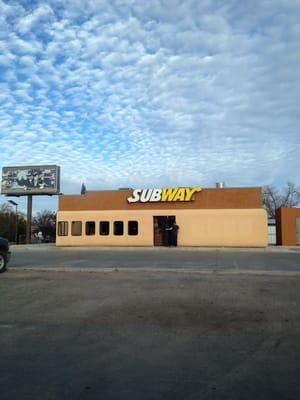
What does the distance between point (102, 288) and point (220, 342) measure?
5.66 m

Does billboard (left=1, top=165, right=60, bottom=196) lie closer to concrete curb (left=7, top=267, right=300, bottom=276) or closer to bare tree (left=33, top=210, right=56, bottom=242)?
bare tree (left=33, top=210, right=56, bottom=242)

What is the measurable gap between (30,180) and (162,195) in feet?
61.6

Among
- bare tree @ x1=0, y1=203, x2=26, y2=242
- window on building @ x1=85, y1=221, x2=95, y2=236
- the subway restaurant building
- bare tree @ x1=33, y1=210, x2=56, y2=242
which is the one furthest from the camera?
bare tree @ x1=33, y1=210, x2=56, y2=242

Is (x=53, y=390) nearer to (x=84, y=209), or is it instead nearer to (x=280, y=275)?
(x=280, y=275)

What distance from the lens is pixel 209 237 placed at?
117 feet

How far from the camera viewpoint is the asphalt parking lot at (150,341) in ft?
16.5

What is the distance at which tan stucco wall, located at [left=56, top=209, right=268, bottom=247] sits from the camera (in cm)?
3525

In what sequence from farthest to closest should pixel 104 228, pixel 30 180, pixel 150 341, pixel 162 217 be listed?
pixel 30 180 < pixel 104 228 < pixel 162 217 < pixel 150 341

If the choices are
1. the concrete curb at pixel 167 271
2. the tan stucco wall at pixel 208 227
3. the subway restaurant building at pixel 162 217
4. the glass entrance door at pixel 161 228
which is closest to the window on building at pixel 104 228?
the subway restaurant building at pixel 162 217

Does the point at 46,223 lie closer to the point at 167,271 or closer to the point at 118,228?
the point at 118,228

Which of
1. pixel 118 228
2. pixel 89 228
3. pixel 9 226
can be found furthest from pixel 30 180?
pixel 9 226

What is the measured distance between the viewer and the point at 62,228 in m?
39.2

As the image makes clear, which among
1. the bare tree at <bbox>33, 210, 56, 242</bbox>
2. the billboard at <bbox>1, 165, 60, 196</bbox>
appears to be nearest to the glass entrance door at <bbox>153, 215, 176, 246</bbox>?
the billboard at <bbox>1, 165, 60, 196</bbox>

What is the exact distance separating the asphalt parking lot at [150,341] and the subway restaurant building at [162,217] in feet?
75.6
